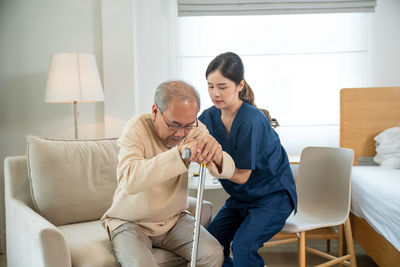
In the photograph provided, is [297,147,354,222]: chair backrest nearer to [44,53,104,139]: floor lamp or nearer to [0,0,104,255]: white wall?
[44,53,104,139]: floor lamp

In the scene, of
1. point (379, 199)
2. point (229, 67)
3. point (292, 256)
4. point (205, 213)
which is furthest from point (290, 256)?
point (229, 67)

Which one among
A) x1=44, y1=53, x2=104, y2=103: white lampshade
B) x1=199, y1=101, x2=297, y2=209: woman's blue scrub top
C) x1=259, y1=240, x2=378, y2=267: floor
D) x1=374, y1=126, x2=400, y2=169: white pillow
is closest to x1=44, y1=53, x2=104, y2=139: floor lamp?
x1=44, y1=53, x2=104, y2=103: white lampshade

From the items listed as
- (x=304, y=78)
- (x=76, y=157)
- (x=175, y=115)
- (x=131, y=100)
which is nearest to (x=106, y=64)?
(x=131, y=100)

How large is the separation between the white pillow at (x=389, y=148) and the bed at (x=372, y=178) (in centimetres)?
7

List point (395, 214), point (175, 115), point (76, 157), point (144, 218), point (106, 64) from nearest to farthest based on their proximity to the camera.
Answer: point (175, 115)
point (144, 218)
point (395, 214)
point (76, 157)
point (106, 64)

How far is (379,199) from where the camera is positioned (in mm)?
2148

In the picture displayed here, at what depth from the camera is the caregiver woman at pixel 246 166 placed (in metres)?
1.60

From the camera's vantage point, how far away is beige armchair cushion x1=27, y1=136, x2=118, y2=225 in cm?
197

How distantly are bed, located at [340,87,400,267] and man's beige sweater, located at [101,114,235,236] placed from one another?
104cm

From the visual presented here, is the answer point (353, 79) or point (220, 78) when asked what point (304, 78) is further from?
point (220, 78)

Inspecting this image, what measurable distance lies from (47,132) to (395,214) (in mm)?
2314

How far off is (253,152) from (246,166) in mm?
60

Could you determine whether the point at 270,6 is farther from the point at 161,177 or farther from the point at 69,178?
the point at 161,177

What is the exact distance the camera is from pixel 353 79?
127 inches
